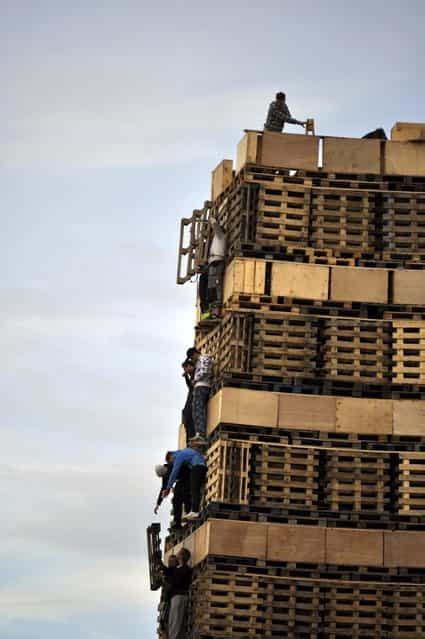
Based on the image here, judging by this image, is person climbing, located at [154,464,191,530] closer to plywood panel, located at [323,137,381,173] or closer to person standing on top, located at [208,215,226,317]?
person standing on top, located at [208,215,226,317]

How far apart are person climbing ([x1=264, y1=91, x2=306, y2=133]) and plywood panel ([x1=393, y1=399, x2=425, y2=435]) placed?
6.98 metres

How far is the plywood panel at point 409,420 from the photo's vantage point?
35906mm

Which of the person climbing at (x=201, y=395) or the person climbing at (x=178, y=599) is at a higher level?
the person climbing at (x=201, y=395)

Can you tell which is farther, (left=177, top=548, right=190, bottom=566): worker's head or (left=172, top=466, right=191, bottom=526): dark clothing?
(left=172, top=466, right=191, bottom=526): dark clothing

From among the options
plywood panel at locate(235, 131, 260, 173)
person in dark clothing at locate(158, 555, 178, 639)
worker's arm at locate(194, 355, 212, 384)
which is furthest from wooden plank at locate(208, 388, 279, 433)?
plywood panel at locate(235, 131, 260, 173)

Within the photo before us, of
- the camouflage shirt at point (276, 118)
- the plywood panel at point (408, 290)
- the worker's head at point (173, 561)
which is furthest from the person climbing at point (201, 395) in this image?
the camouflage shirt at point (276, 118)

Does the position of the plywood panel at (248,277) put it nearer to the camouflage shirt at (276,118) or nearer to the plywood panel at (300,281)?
the plywood panel at (300,281)

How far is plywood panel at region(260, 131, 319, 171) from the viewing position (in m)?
37.6

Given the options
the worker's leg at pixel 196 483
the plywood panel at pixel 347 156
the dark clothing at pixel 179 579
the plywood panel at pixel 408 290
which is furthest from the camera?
the plywood panel at pixel 347 156

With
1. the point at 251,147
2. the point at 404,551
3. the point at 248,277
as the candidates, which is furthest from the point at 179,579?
the point at 251,147

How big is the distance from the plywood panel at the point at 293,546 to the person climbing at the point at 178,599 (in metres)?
1.92

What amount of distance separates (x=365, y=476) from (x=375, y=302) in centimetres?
364

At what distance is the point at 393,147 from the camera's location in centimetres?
3778

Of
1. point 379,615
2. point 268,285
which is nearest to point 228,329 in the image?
point 268,285
